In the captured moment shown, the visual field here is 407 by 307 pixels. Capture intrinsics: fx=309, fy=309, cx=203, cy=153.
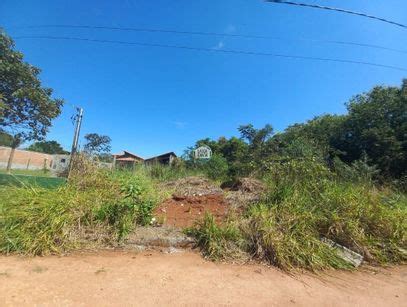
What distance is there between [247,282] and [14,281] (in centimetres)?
240

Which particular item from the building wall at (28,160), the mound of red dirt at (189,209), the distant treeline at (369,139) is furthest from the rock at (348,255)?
the building wall at (28,160)

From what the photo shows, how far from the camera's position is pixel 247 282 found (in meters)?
3.47

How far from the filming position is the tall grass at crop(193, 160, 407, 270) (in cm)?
421

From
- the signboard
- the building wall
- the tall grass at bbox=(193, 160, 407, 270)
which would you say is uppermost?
the building wall

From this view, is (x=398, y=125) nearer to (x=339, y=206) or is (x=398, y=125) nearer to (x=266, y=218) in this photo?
(x=339, y=206)

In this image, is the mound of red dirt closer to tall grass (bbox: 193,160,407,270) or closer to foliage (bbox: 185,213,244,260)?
foliage (bbox: 185,213,244,260)

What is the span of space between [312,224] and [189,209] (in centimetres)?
217

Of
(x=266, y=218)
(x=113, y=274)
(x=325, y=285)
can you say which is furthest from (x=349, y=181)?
(x=113, y=274)

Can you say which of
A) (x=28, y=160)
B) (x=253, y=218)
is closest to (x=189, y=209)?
(x=253, y=218)

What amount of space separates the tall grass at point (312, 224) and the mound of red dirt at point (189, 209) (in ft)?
1.74

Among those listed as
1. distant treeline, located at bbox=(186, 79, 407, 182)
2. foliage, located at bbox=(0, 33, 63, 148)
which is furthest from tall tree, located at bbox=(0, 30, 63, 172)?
distant treeline, located at bbox=(186, 79, 407, 182)

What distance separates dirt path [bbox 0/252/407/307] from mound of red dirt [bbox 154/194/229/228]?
3.37 ft

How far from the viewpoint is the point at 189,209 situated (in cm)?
572

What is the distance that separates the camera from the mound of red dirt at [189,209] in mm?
5133
